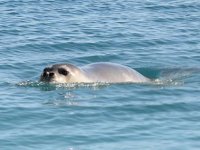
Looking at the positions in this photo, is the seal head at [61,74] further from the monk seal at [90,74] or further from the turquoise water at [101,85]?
the turquoise water at [101,85]

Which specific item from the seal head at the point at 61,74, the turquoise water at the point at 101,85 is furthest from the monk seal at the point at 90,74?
the turquoise water at the point at 101,85

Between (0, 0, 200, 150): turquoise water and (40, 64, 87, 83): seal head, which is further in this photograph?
(40, 64, 87, 83): seal head

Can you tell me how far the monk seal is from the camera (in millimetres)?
14727

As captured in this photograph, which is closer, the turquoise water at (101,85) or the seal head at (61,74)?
the turquoise water at (101,85)

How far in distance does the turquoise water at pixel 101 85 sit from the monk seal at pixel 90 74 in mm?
176

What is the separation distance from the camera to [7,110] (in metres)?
13.1

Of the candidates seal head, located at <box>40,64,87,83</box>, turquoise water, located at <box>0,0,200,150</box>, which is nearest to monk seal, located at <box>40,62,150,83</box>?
seal head, located at <box>40,64,87,83</box>

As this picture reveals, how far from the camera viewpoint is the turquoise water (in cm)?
1156

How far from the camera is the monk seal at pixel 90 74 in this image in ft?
48.3

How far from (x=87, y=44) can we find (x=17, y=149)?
33.4 ft

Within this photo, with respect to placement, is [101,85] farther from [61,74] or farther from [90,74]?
[61,74]

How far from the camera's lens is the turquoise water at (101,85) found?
37.9 ft

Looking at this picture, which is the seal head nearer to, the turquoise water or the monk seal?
the monk seal

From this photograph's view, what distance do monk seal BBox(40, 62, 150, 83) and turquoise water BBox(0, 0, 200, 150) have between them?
18 centimetres
